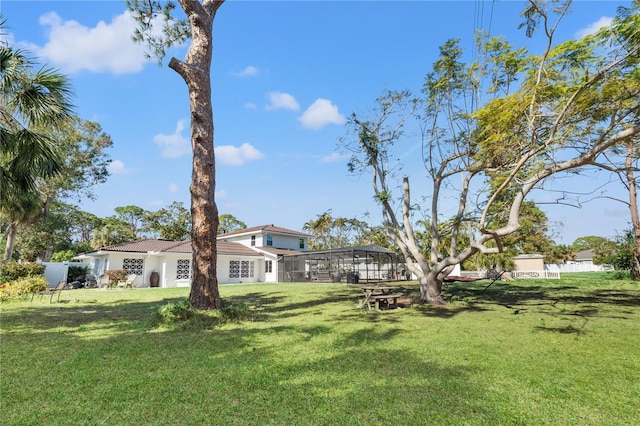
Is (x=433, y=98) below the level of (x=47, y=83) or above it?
above

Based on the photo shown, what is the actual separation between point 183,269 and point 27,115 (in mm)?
17459

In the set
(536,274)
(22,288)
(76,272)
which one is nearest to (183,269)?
(76,272)

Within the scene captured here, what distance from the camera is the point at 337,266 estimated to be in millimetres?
27078

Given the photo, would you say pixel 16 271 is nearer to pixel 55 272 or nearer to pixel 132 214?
pixel 55 272

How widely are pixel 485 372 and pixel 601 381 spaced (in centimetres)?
131

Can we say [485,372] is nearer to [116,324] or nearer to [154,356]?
[154,356]

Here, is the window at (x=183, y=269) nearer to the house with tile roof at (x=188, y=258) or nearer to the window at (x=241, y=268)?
the house with tile roof at (x=188, y=258)

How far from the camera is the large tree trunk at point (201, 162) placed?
848cm

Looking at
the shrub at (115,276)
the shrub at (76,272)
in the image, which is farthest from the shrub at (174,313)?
the shrub at (76,272)

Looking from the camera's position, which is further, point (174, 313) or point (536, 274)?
point (536, 274)

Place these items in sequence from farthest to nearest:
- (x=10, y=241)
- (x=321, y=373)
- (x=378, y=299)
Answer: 1. (x=10, y=241)
2. (x=378, y=299)
3. (x=321, y=373)

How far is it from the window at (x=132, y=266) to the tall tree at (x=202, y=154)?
670 inches

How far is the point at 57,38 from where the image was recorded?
831cm

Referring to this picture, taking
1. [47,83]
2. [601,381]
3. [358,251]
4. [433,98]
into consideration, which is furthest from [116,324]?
[358,251]
